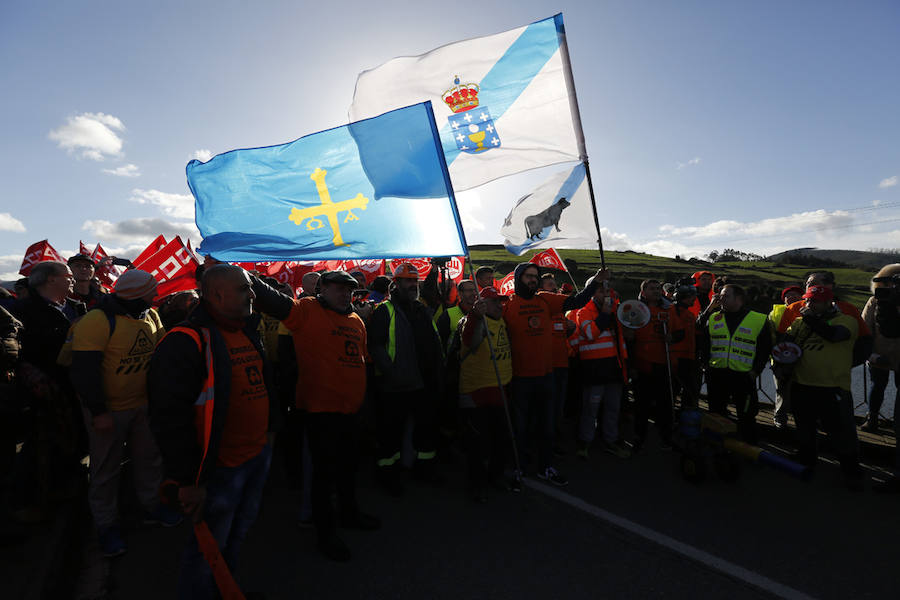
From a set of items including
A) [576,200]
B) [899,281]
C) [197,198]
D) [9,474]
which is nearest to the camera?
[9,474]

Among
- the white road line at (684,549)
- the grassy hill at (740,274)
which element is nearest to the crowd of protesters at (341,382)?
the white road line at (684,549)

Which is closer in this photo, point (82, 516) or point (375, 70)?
point (82, 516)

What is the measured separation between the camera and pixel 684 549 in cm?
345

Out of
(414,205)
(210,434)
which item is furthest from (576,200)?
(210,434)

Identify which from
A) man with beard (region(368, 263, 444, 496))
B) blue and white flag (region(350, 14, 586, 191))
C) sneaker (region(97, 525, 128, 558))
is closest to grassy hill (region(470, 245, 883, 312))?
blue and white flag (region(350, 14, 586, 191))

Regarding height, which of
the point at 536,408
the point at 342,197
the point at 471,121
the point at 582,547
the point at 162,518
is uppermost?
the point at 471,121

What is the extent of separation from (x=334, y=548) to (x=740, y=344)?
189 inches

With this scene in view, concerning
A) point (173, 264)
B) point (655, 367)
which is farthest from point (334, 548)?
point (173, 264)

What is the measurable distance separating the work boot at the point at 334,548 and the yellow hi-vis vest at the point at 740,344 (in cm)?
457

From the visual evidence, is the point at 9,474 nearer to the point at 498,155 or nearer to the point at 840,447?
the point at 498,155

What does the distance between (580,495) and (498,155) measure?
3.57 meters

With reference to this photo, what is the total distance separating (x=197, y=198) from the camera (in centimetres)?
416

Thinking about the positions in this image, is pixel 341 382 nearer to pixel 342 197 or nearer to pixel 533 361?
pixel 342 197

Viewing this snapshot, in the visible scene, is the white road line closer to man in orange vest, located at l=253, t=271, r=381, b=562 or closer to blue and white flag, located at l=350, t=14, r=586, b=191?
man in orange vest, located at l=253, t=271, r=381, b=562
